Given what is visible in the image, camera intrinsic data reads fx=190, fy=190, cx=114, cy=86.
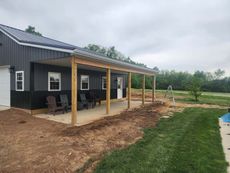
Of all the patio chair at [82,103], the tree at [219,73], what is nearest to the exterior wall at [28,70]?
the patio chair at [82,103]

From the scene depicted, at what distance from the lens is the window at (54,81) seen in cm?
975

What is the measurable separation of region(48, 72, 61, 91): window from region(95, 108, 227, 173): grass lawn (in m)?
6.08

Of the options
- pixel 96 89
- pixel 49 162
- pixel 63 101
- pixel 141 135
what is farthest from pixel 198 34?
pixel 49 162

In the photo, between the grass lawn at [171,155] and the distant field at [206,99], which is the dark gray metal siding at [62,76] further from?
the distant field at [206,99]

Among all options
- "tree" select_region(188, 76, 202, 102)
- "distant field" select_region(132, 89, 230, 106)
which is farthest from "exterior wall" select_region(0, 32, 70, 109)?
"tree" select_region(188, 76, 202, 102)

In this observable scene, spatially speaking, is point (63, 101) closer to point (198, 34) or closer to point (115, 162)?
point (115, 162)

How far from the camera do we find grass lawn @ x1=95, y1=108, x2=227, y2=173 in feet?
11.2

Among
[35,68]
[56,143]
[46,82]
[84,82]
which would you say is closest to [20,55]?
[35,68]

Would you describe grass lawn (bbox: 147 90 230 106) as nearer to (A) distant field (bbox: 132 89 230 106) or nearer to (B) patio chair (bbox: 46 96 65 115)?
(A) distant field (bbox: 132 89 230 106)

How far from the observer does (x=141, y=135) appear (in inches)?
223

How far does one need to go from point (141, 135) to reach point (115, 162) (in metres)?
2.19

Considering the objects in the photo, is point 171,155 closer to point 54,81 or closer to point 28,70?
point 28,70

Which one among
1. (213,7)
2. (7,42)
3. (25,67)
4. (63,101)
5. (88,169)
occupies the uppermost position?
(213,7)

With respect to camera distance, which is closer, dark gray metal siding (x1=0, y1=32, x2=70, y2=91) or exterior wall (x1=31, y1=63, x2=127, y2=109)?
dark gray metal siding (x1=0, y1=32, x2=70, y2=91)
